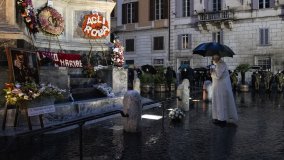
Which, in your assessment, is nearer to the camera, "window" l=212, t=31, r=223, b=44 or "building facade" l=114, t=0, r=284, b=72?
"building facade" l=114, t=0, r=284, b=72

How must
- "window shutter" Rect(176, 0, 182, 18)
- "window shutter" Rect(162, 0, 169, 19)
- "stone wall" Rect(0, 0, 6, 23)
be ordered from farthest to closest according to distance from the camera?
"window shutter" Rect(162, 0, 169, 19)
"window shutter" Rect(176, 0, 182, 18)
"stone wall" Rect(0, 0, 6, 23)

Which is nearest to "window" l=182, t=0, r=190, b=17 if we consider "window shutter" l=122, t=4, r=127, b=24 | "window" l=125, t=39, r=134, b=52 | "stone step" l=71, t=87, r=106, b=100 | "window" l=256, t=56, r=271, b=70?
A: "window" l=125, t=39, r=134, b=52

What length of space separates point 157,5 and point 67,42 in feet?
95.1

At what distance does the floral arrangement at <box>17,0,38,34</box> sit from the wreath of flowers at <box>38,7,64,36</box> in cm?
85

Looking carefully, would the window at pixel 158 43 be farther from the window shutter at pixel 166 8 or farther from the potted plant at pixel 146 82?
the potted plant at pixel 146 82

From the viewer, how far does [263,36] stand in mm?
35688

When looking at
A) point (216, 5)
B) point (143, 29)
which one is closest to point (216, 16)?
point (216, 5)

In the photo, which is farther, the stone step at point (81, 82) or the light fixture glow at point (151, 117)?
the stone step at point (81, 82)

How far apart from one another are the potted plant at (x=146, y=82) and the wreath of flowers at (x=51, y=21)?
10837 millimetres

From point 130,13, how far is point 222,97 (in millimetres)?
34422

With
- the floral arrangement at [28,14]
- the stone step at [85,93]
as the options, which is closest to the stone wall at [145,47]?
the stone step at [85,93]

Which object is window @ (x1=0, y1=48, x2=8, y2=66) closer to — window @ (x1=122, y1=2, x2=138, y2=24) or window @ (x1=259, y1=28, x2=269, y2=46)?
window @ (x1=259, y1=28, x2=269, y2=46)

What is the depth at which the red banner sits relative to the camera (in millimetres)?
12509

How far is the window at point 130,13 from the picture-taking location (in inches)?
1702
